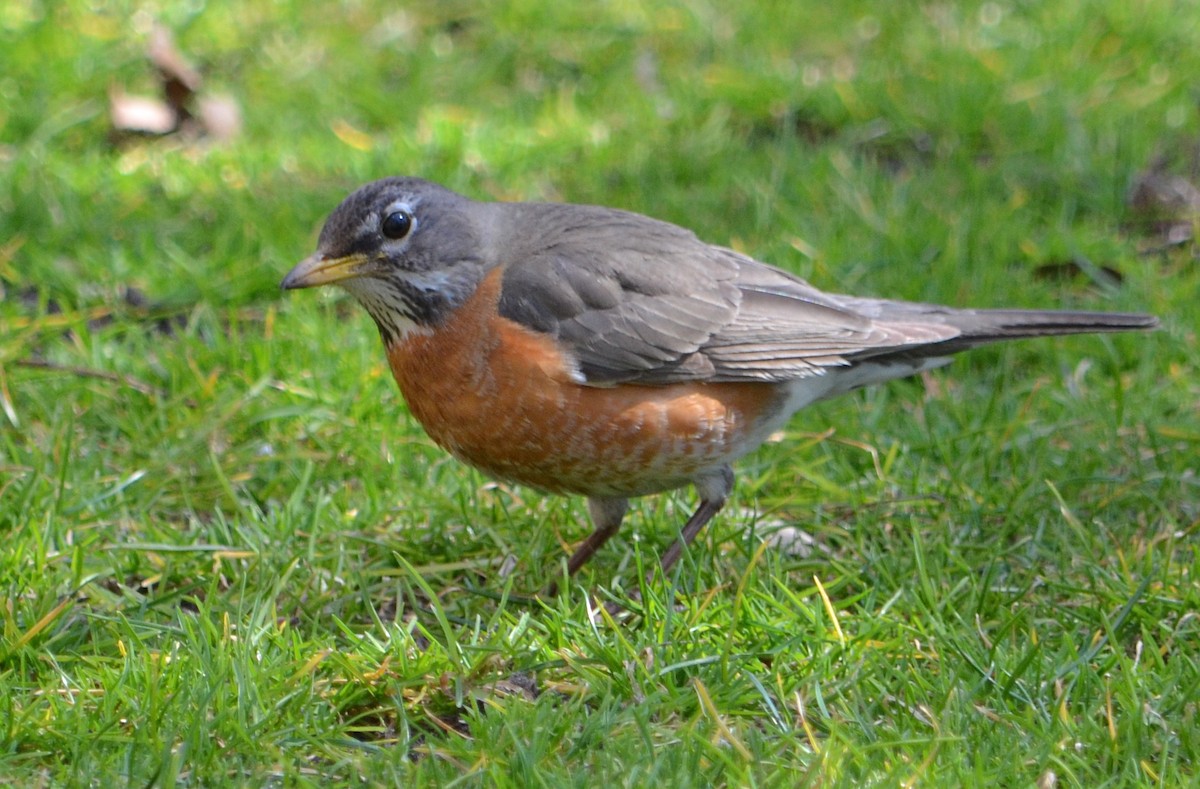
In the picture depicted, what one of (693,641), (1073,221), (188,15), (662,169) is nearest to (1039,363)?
(1073,221)

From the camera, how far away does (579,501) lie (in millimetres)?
4996

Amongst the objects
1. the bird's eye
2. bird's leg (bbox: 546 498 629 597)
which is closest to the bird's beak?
the bird's eye

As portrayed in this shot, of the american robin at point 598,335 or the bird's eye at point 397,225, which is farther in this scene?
the bird's eye at point 397,225

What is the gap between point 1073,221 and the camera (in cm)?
667

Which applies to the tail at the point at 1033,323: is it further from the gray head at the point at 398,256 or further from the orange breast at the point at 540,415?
the gray head at the point at 398,256

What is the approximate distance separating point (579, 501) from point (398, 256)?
1086mm

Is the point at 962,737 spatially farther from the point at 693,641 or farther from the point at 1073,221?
the point at 1073,221

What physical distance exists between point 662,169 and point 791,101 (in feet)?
3.19

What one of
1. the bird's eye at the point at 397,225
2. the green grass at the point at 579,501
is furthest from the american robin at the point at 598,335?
the green grass at the point at 579,501

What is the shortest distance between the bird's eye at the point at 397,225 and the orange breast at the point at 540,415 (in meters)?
0.30

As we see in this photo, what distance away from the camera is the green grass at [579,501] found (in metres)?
3.51

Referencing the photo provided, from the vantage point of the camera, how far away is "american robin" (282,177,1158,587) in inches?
171

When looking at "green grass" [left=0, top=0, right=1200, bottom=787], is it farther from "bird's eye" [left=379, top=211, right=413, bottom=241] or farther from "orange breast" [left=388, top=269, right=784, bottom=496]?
"bird's eye" [left=379, top=211, right=413, bottom=241]

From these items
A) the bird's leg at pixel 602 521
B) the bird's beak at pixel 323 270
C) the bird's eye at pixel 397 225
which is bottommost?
the bird's leg at pixel 602 521
